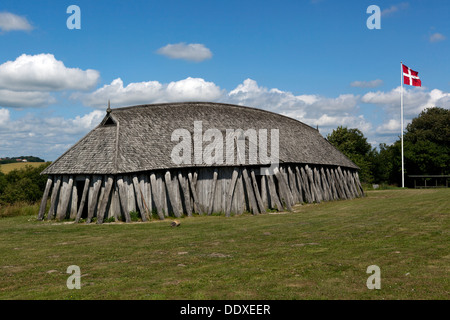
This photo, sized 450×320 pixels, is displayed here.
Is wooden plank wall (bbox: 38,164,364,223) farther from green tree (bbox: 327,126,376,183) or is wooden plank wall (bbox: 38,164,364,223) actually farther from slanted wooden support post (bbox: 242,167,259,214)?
green tree (bbox: 327,126,376,183)

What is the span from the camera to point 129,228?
18.4 metres

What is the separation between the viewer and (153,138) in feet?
80.5

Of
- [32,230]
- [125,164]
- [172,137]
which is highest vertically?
[172,137]

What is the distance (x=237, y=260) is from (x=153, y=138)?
15246 millimetres

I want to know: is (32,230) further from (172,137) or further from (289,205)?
(289,205)

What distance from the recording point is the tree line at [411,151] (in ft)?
188

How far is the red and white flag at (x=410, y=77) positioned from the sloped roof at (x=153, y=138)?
17.8m

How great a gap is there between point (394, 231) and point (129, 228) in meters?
10.9

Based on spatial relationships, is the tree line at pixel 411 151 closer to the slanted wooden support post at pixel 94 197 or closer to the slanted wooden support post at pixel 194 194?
the slanted wooden support post at pixel 194 194

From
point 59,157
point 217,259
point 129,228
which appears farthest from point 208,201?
point 217,259

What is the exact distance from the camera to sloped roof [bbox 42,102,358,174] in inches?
866

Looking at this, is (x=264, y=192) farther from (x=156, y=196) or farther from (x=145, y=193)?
(x=145, y=193)
